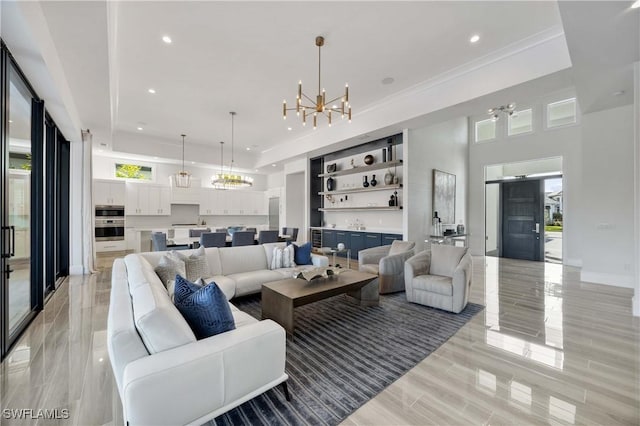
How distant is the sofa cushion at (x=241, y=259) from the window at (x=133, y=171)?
718cm

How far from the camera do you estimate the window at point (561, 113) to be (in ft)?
21.7

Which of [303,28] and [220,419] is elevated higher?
[303,28]

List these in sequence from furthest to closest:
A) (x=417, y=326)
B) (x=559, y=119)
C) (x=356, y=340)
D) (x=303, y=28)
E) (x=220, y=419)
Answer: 1. (x=559, y=119)
2. (x=303, y=28)
3. (x=417, y=326)
4. (x=356, y=340)
5. (x=220, y=419)

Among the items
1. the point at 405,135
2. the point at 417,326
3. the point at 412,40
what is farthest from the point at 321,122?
the point at 417,326

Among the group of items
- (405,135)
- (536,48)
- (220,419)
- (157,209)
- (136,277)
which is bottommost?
(220,419)

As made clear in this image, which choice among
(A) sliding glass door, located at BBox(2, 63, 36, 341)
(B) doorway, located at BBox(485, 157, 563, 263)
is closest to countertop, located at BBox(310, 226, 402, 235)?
(B) doorway, located at BBox(485, 157, 563, 263)

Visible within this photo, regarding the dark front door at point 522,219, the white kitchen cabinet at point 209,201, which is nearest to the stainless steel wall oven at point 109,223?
the white kitchen cabinet at point 209,201

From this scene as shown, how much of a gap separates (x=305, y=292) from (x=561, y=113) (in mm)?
8206

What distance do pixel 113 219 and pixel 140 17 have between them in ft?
23.3

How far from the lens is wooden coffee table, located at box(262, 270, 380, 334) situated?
281 centimetres

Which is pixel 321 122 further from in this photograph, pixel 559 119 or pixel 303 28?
pixel 559 119

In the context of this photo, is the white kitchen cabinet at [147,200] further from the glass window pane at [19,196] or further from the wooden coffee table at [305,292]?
the wooden coffee table at [305,292]

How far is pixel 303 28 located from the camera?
3.37 meters

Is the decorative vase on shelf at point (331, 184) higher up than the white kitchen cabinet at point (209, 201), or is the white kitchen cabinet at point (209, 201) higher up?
the decorative vase on shelf at point (331, 184)
